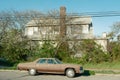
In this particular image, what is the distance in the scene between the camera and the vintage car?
20172 mm

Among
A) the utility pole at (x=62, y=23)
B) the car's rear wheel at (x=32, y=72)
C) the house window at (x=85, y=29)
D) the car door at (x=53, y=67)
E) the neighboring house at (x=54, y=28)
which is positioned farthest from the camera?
the house window at (x=85, y=29)

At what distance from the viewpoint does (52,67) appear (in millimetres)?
20547

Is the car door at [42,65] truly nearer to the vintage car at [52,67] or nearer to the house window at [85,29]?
the vintage car at [52,67]

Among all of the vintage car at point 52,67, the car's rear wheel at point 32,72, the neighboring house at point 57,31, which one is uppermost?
the neighboring house at point 57,31

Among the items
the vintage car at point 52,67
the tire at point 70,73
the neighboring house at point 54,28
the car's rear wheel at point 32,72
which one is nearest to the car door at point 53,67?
the vintage car at point 52,67

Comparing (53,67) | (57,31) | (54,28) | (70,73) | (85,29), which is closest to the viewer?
(70,73)

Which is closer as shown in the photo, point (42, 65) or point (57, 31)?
point (42, 65)

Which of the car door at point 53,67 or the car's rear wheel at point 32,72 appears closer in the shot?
the car door at point 53,67

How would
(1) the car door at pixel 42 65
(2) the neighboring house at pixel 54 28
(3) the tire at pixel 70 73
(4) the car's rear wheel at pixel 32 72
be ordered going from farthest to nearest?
(2) the neighboring house at pixel 54 28 → (4) the car's rear wheel at pixel 32 72 → (1) the car door at pixel 42 65 → (3) the tire at pixel 70 73

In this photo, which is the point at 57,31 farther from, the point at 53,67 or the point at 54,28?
the point at 53,67

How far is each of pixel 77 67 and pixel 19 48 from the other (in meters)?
14.1

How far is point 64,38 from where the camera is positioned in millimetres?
32781

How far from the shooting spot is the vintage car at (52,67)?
20.2 m

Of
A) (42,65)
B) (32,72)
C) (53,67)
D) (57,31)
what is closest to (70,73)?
(53,67)
